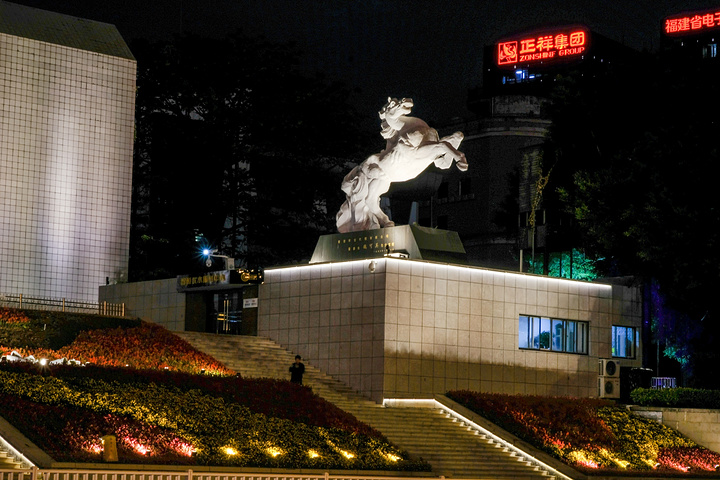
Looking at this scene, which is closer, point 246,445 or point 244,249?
point 246,445

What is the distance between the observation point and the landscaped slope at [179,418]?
67.9 feet

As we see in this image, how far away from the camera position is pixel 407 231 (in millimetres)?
31297

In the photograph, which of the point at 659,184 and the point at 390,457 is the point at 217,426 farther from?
the point at 659,184

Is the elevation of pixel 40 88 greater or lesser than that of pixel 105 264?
greater

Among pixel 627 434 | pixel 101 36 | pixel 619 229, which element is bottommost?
pixel 627 434

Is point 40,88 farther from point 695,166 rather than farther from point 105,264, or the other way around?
point 695,166

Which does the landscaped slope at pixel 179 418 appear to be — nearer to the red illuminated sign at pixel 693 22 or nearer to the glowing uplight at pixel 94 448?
the glowing uplight at pixel 94 448

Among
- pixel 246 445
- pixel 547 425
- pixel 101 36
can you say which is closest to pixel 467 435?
pixel 547 425

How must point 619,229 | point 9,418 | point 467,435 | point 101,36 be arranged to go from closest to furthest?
point 9,418, point 467,435, point 619,229, point 101,36

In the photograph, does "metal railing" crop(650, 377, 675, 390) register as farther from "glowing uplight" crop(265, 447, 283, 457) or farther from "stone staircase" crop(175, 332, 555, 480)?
"glowing uplight" crop(265, 447, 283, 457)

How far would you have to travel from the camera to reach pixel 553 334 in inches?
1328

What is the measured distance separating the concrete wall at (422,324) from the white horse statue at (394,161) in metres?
2.23

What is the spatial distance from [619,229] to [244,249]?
17488 millimetres

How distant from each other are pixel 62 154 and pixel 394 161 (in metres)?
11.2
